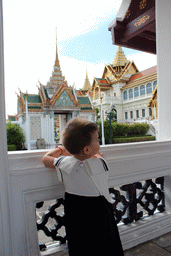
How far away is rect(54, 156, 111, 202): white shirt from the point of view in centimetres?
61

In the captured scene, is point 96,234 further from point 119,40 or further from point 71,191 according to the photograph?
point 119,40

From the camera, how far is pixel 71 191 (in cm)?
64

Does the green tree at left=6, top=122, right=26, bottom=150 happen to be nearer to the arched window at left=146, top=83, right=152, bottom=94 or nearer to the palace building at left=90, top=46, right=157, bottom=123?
the palace building at left=90, top=46, right=157, bottom=123

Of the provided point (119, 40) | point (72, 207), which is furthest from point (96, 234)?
point (119, 40)

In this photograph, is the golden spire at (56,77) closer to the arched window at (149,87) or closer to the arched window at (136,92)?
the arched window at (136,92)

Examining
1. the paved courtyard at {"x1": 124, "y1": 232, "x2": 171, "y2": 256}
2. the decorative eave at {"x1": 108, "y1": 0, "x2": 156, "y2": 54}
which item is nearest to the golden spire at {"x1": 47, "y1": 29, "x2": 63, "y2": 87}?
the decorative eave at {"x1": 108, "y1": 0, "x2": 156, "y2": 54}

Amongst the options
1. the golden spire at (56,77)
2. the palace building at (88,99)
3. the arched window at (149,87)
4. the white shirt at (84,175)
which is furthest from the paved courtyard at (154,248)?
the arched window at (149,87)

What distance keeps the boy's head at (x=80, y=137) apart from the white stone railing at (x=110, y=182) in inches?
7.3

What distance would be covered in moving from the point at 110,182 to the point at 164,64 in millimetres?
750

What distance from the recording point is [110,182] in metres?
0.86

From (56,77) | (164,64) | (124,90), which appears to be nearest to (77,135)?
(164,64)

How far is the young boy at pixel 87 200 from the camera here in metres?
0.60

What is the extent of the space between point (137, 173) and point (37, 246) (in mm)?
546

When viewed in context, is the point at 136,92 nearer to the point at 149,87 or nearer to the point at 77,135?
the point at 149,87
